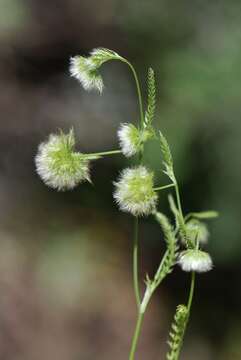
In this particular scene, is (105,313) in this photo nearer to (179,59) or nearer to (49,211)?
(49,211)

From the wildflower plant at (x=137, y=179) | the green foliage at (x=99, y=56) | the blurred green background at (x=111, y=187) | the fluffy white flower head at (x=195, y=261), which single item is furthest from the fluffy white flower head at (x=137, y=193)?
the blurred green background at (x=111, y=187)

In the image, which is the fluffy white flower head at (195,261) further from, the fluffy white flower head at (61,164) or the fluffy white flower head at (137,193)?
the fluffy white flower head at (61,164)

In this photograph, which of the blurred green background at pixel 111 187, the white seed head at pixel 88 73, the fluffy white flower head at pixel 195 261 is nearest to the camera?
the fluffy white flower head at pixel 195 261

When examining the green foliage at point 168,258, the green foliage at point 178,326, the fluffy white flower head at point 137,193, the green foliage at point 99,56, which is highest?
the green foliage at point 99,56

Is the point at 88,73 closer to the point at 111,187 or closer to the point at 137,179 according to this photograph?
the point at 137,179

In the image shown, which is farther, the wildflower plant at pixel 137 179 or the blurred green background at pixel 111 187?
the blurred green background at pixel 111 187

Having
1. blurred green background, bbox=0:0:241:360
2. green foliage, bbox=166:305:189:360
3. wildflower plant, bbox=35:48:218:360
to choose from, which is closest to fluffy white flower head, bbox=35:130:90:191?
wildflower plant, bbox=35:48:218:360
